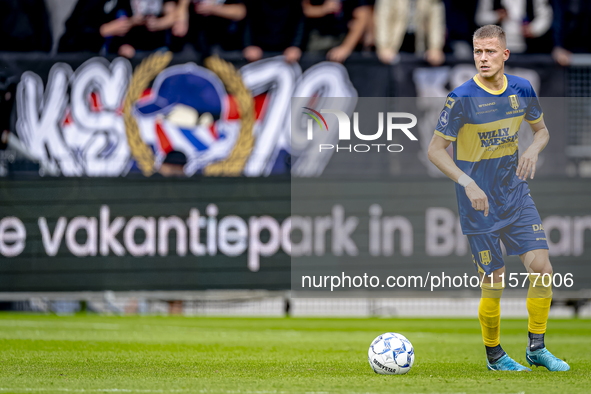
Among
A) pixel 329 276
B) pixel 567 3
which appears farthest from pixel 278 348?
pixel 567 3

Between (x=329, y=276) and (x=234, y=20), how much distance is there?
4.96 metres

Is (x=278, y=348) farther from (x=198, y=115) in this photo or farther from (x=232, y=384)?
(x=198, y=115)

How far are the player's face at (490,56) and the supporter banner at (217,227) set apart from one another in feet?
20.4

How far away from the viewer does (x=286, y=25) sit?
1414 centimetres

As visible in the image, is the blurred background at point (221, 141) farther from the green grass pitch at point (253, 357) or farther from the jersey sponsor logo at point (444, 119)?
the jersey sponsor logo at point (444, 119)

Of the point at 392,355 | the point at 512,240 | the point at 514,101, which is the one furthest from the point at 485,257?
the point at 514,101

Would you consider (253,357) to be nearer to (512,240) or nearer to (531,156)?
(512,240)

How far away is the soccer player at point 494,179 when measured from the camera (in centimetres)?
625

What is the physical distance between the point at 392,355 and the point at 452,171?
57.9 inches

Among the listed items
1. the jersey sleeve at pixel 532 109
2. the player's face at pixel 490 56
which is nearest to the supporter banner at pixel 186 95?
the jersey sleeve at pixel 532 109

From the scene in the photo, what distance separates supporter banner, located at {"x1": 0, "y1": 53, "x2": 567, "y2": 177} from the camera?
13602 millimetres

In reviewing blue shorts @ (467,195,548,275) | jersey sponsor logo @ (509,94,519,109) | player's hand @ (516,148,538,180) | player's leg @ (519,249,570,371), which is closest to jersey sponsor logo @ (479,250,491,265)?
blue shorts @ (467,195,548,275)

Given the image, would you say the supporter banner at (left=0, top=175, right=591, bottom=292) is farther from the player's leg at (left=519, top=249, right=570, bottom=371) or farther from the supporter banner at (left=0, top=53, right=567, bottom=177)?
the player's leg at (left=519, top=249, right=570, bottom=371)

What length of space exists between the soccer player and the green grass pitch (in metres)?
0.41
